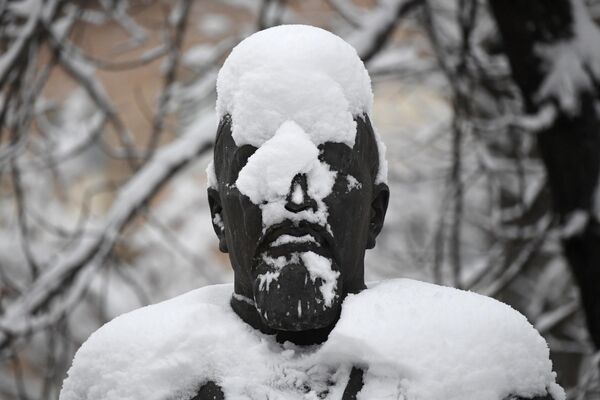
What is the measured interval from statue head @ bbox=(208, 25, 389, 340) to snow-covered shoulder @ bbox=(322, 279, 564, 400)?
3.2 inches

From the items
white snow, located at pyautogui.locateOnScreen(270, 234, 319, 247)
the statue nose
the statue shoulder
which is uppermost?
the statue nose

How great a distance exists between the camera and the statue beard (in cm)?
210

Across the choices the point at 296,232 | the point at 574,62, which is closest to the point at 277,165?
the point at 296,232

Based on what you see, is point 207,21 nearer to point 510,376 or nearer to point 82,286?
point 82,286

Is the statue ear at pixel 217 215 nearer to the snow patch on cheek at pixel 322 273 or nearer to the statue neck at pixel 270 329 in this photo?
the statue neck at pixel 270 329

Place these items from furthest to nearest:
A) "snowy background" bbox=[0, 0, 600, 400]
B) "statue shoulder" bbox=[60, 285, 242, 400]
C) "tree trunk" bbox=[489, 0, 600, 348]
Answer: "snowy background" bbox=[0, 0, 600, 400] < "tree trunk" bbox=[489, 0, 600, 348] < "statue shoulder" bbox=[60, 285, 242, 400]

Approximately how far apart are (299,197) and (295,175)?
0.05m

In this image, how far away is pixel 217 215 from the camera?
2463 millimetres

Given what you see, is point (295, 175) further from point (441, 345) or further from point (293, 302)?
point (441, 345)

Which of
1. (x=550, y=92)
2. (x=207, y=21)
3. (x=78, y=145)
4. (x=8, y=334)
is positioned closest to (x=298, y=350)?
(x=8, y=334)

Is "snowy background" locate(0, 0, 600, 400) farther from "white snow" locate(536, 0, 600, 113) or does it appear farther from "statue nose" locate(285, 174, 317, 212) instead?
"statue nose" locate(285, 174, 317, 212)

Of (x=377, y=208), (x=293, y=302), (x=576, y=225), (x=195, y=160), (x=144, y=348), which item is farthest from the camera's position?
(x=195, y=160)

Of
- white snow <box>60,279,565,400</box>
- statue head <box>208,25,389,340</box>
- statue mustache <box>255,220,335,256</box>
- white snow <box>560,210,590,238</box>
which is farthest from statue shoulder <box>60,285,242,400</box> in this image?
white snow <box>560,210,590,238</box>

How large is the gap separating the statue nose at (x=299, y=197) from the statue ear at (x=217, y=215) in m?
0.31
